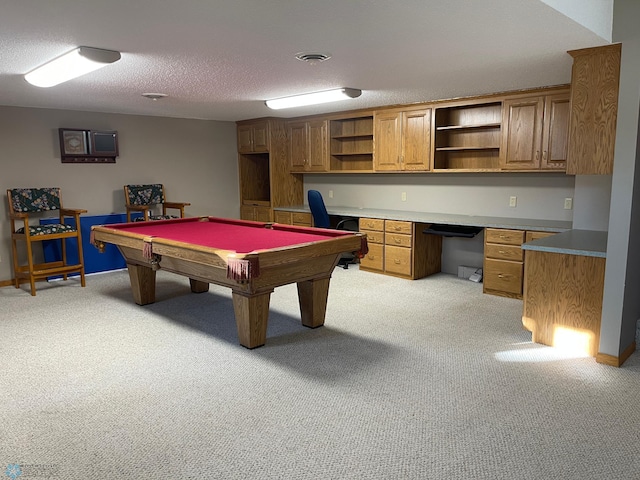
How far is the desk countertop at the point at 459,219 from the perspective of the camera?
15.3 ft

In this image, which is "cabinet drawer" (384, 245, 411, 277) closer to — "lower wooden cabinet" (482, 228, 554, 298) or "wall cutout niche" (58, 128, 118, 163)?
"lower wooden cabinet" (482, 228, 554, 298)

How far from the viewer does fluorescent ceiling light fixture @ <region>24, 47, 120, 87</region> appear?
3.03 m

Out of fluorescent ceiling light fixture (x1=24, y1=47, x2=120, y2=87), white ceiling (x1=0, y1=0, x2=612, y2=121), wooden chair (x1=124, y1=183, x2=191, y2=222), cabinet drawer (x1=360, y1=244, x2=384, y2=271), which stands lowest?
cabinet drawer (x1=360, y1=244, x2=384, y2=271)

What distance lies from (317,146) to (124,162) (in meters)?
2.66

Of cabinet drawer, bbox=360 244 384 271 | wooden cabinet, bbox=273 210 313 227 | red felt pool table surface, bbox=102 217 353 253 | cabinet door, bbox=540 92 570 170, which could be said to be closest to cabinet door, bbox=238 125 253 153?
wooden cabinet, bbox=273 210 313 227

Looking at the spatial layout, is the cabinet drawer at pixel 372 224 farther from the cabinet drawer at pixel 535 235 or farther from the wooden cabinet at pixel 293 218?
the cabinet drawer at pixel 535 235

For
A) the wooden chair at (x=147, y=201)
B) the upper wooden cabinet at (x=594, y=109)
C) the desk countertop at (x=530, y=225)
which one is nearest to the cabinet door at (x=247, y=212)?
the desk countertop at (x=530, y=225)

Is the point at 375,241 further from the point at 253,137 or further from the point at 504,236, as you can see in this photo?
the point at 253,137

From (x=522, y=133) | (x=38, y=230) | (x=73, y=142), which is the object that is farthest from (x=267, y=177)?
(x=522, y=133)

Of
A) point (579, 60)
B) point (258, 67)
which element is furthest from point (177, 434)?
point (579, 60)

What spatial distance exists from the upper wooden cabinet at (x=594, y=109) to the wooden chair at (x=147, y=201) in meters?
4.76

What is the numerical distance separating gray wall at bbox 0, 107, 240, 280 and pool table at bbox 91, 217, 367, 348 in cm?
170

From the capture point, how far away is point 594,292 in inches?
127

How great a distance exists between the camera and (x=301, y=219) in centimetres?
670
